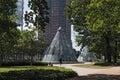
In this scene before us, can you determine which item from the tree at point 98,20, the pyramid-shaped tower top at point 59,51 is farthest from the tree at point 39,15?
the pyramid-shaped tower top at point 59,51

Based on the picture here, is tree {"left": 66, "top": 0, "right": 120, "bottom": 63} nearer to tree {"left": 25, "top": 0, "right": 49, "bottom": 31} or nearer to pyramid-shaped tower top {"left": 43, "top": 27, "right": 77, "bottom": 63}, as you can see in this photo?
tree {"left": 25, "top": 0, "right": 49, "bottom": 31}

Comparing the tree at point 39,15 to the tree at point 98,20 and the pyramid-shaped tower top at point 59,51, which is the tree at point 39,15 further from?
the pyramid-shaped tower top at point 59,51

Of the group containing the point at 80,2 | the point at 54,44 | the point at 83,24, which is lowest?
the point at 54,44

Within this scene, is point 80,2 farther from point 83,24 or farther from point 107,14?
point 107,14

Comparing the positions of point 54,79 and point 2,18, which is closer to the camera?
point 54,79

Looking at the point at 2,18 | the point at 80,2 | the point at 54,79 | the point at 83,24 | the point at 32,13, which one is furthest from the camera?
the point at 83,24

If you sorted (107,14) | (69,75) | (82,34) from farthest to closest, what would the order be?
1. (82,34)
2. (107,14)
3. (69,75)

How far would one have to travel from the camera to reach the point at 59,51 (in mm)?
100750

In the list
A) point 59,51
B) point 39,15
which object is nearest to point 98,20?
point 39,15

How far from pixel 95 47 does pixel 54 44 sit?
2639cm

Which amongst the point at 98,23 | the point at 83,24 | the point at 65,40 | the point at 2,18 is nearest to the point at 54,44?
the point at 65,40

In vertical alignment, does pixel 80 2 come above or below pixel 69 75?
above

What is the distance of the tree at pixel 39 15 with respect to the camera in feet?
57.5

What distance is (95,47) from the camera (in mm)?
78750
